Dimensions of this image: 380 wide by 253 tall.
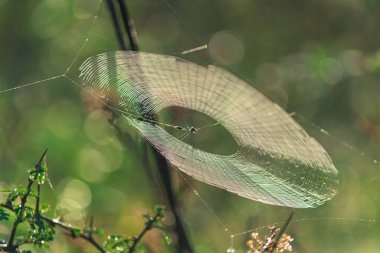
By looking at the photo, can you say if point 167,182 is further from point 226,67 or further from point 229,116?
point 226,67

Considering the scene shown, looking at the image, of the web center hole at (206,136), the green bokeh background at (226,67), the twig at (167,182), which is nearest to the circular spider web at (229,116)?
the twig at (167,182)

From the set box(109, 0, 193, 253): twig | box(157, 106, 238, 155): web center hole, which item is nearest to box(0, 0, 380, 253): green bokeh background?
box(157, 106, 238, 155): web center hole

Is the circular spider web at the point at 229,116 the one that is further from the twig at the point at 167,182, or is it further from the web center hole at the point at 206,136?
the web center hole at the point at 206,136

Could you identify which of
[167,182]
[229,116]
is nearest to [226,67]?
[229,116]

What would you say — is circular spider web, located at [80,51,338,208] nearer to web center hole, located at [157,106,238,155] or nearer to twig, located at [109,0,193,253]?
twig, located at [109,0,193,253]

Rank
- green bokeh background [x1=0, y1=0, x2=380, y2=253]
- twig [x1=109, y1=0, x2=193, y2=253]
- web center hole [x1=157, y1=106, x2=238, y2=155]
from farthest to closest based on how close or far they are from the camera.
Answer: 1. green bokeh background [x1=0, y1=0, x2=380, y2=253]
2. web center hole [x1=157, y1=106, x2=238, y2=155]
3. twig [x1=109, y1=0, x2=193, y2=253]
